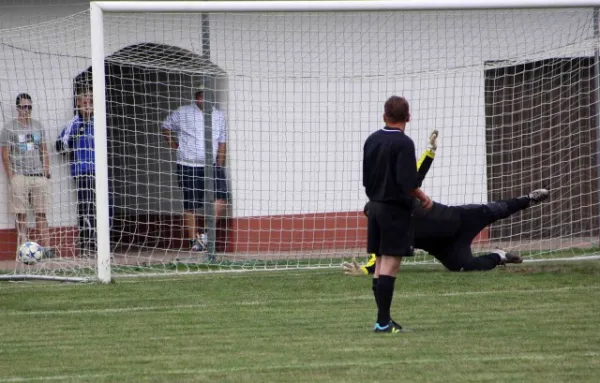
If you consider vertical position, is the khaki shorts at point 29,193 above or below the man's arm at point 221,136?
below

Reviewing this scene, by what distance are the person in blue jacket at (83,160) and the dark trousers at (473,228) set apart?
404 centimetres

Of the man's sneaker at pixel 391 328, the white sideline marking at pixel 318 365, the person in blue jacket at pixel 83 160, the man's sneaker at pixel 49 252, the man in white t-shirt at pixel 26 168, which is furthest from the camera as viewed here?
the man in white t-shirt at pixel 26 168

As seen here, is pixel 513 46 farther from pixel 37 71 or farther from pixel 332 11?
pixel 37 71

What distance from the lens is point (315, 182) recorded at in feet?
49.6

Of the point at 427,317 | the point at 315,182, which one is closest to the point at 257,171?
the point at 315,182

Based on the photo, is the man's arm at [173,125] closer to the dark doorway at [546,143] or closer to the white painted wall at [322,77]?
the white painted wall at [322,77]

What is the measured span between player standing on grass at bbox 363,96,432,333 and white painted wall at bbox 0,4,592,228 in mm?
5991

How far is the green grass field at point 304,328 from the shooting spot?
7.50 m

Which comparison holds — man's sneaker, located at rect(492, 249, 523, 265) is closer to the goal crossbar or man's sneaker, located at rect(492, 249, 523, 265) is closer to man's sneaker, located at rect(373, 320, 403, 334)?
the goal crossbar

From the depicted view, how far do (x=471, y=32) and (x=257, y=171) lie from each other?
3251 mm

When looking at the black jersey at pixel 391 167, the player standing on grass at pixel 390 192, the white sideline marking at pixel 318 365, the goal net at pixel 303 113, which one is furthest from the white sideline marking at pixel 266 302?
the white sideline marking at pixel 318 365

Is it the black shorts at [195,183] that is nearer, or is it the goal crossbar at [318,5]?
the goal crossbar at [318,5]

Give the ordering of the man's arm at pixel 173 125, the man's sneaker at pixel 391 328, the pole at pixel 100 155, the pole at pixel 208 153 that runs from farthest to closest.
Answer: the man's arm at pixel 173 125
the pole at pixel 208 153
the pole at pixel 100 155
the man's sneaker at pixel 391 328

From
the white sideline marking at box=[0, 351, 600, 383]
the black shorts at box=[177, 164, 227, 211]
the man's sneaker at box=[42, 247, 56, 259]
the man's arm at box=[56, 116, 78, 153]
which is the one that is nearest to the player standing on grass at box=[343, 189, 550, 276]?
the black shorts at box=[177, 164, 227, 211]
